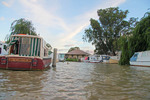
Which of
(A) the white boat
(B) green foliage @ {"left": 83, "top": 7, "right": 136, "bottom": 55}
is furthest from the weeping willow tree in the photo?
(B) green foliage @ {"left": 83, "top": 7, "right": 136, "bottom": 55}

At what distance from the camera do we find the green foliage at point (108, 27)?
3400 centimetres

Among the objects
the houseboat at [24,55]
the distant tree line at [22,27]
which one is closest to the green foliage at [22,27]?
the distant tree line at [22,27]

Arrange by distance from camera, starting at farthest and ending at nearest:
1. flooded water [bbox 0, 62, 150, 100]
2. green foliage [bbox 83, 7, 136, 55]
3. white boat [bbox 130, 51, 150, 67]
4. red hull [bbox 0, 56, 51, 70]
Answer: green foliage [bbox 83, 7, 136, 55] < white boat [bbox 130, 51, 150, 67] < red hull [bbox 0, 56, 51, 70] < flooded water [bbox 0, 62, 150, 100]

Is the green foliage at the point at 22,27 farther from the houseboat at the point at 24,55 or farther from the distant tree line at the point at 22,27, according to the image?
the houseboat at the point at 24,55

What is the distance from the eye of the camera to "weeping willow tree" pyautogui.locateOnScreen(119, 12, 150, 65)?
16.9 meters

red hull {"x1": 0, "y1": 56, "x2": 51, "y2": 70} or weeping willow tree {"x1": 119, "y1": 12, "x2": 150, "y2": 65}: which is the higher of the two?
weeping willow tree {"x1": 119, "y1": 12, "x2": 150, "y2": 65}

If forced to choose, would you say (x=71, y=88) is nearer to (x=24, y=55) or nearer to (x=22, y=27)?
(x=24, y=55)

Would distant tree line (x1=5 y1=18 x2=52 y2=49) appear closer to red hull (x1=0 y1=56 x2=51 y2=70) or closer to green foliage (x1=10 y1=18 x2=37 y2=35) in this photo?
green foliage (x1=10 y1=18 x2=37 y2=35)

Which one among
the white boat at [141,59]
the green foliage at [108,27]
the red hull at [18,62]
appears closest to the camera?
the red hull at [18,62]

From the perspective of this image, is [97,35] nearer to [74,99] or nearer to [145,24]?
[145,24]

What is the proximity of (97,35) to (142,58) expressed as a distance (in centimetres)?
2003

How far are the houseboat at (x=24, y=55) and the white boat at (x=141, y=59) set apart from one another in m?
13.9

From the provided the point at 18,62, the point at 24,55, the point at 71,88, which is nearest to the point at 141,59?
the point at 24,55

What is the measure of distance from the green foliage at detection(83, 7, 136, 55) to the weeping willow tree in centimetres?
1232
